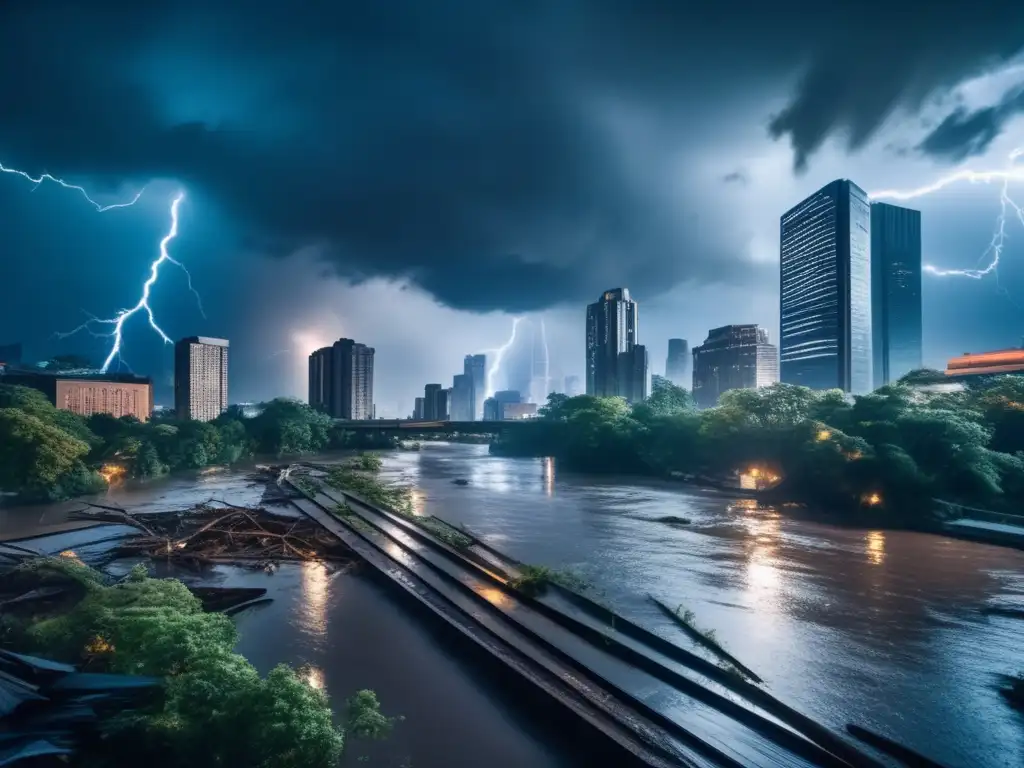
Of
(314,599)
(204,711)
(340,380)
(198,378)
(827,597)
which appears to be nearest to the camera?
(204,711)

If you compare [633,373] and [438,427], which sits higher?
[633,373]

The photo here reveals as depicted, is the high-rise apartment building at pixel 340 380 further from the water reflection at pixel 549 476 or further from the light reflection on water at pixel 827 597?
the light reflection on water at pixel 827 597

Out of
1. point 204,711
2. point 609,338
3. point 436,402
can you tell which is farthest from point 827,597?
point 436,402

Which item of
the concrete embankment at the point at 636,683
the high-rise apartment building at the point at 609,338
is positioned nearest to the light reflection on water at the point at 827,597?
the concrete embankment at the point at 636,683

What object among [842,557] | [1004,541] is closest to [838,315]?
[1004,541]

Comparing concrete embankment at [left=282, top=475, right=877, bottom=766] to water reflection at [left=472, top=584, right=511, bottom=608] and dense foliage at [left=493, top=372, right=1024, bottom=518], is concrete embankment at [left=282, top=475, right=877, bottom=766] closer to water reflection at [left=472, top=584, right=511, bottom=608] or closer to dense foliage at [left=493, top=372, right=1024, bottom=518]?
water reflection at [left=472, top=584, right=511, bottom=608]

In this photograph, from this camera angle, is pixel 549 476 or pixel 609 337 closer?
pixel 549 476

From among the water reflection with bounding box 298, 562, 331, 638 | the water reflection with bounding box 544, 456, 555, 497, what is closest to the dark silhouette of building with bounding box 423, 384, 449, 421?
the water reflection with bounding box 544, 456, 555, 497

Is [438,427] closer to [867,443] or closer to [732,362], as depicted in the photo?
[867,443]
